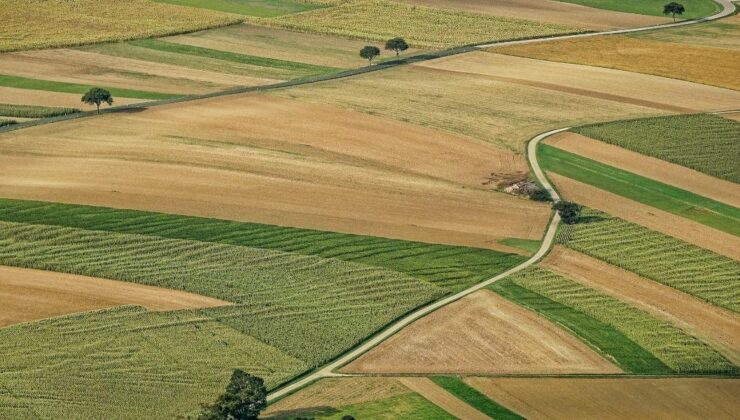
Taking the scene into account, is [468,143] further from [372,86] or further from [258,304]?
[258,304]

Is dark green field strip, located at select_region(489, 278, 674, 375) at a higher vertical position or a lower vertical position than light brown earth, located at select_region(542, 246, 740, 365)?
lower

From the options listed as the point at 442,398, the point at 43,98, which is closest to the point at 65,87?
the point at 43,98

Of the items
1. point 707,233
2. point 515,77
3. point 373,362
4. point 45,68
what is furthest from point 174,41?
point 373,362

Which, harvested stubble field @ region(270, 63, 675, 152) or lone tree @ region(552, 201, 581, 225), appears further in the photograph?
harvested stubble field @ region(270, 63, 675, 152)

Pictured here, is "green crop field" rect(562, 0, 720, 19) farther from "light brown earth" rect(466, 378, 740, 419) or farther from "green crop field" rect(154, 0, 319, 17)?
"light brown earth" rect(466, 378, 740, 419)

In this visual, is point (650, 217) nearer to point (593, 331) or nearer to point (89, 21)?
point (593, 331)

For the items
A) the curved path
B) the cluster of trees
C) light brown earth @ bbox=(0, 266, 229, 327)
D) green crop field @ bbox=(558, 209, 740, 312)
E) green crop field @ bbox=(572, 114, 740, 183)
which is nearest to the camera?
the curved path

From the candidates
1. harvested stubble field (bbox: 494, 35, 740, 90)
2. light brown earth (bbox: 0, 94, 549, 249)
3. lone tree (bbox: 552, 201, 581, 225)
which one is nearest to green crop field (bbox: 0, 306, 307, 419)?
light brown earth (bbox: 0, 94, 549, 249)
